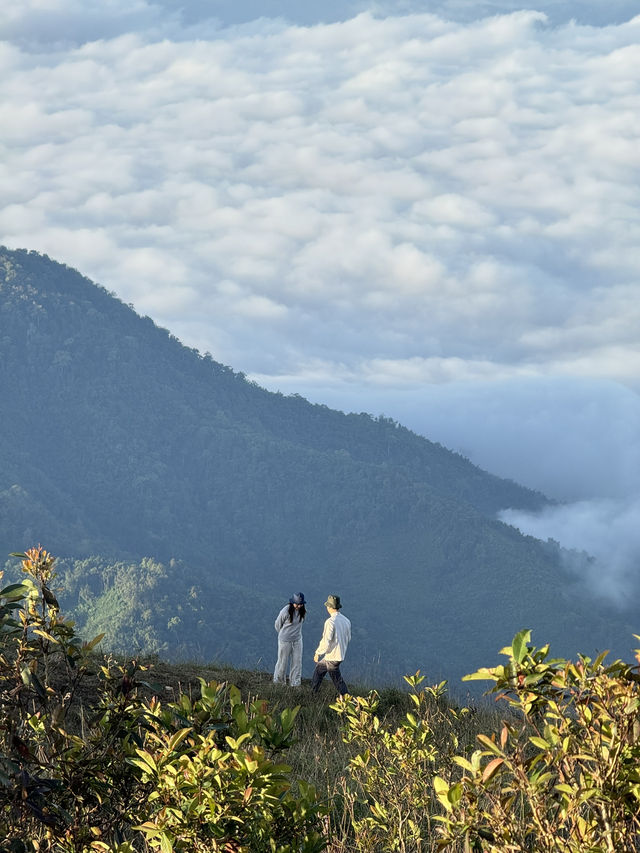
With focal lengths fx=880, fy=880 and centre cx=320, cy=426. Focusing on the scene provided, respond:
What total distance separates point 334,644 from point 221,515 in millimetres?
161196

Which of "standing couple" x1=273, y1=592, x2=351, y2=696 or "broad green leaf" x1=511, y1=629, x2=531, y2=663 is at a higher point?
"broad green leaf" x1=511, y1=629, x2=531, y2=663

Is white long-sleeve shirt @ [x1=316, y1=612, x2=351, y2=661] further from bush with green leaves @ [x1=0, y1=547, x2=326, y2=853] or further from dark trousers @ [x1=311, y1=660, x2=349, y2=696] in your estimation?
bush with green leaves @ [x1=0, y1=547, x2=326, y2=853]

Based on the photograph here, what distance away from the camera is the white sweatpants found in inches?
532

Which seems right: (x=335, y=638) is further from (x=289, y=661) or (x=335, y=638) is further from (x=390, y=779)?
(x=390, y=779)

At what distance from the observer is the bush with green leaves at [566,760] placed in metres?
→ 2.08

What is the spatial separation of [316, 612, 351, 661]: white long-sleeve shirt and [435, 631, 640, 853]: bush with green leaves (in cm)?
943

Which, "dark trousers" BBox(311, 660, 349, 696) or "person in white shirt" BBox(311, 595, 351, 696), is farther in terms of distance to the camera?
"dark trousers" BBox(311, 660, 349, 696)

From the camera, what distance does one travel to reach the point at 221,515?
171m

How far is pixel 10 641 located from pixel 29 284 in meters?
191

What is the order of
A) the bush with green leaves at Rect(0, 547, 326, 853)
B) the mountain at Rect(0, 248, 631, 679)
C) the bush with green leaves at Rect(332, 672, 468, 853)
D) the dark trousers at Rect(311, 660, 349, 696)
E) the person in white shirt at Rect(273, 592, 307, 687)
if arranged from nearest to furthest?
the bush with green leaves at Rect(0, 547, 326, 853) < the bush with green leaves at Rect(332, 672, 468, 853) < the dark trousers at Rect(311, 660, 349, 696) < the person in white shirt at Rect(273, 592, 307, 687) < the mountain at Rect(0, 248, 631, 679)

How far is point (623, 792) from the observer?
6.94 feet

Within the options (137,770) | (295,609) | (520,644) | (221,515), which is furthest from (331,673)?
(221,515)

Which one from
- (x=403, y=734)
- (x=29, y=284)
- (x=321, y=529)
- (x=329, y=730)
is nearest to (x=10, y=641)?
(x=403, y=734)

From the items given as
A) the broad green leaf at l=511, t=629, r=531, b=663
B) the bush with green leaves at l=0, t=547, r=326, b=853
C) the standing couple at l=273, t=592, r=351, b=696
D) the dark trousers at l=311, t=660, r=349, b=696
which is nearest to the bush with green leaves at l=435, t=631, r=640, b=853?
the broad green leaf at l=511, t=629, r=531, b=663
